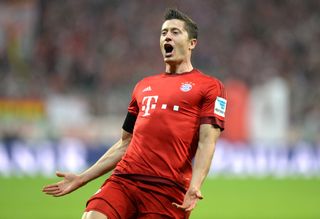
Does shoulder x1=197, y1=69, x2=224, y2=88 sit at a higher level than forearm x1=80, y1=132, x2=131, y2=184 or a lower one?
higher

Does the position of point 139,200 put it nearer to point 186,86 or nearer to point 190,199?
point 190,199

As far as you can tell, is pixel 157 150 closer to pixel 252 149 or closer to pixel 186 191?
pixel 186 191

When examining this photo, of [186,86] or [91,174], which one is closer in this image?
[186,86]

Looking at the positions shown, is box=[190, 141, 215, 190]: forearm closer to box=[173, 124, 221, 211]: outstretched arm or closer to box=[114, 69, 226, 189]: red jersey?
box=[173, 124, 221, 211]: outstretched arm

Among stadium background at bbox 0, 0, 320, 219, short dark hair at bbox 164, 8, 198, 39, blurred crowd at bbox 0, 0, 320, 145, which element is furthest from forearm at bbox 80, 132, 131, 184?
blurred crowd at bbox 0, 0, 320, 145

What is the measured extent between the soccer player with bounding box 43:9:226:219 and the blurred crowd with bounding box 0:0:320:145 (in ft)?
46.2

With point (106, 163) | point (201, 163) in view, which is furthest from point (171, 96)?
point (106, 163)

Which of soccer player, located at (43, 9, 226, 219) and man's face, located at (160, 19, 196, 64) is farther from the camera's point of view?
man's face, located at (160, 19, 196, 64)

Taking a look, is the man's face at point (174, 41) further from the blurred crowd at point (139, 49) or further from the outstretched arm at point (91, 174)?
the blurred crowd at point (139, 49)

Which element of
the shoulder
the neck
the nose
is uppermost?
the nose

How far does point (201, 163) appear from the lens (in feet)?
18.1

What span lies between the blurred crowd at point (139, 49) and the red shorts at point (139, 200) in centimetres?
1437

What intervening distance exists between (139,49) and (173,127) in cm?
1866

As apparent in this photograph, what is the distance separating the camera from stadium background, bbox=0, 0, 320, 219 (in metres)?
15.1
